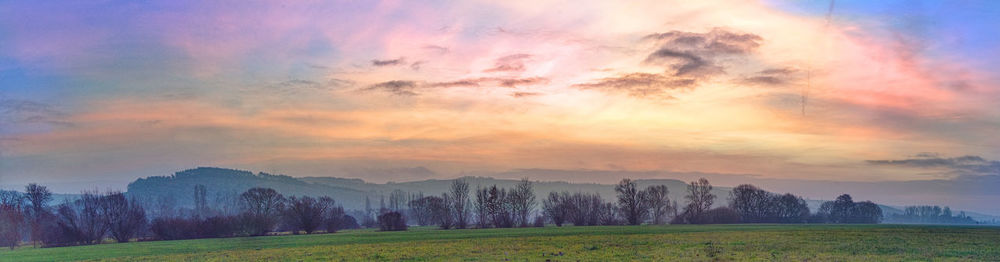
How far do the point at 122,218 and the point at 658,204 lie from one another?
5244 inches

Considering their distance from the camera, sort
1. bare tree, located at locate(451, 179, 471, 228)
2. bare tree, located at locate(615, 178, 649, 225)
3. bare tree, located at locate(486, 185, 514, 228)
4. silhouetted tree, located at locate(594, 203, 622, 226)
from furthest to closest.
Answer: bare tree, located at locate(451, 179, 471, 228) < bare tree, located at locate(615, 178, 649, 225) < silhouetted tree, located at locate(594, 203, 622, 226) < bare tree, located at locate(486, 185, 514, 228)

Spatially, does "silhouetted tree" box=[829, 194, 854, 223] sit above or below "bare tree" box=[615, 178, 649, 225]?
below

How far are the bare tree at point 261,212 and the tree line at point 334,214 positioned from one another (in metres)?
0.19

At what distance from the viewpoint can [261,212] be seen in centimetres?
14812

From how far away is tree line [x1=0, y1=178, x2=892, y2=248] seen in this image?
347ft

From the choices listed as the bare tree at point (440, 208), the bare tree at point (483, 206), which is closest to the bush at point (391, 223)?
the bare tree at point (440, 208)

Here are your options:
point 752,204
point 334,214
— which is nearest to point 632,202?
point 752,204

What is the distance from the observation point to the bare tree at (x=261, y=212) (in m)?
114

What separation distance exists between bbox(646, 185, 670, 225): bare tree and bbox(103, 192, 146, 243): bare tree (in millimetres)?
121224

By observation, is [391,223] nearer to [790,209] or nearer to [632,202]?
[632,202]

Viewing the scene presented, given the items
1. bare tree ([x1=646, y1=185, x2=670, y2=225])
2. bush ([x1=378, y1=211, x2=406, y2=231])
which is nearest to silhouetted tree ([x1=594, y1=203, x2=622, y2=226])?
bare tree ([x1=646, y1=185, x2=670, y2=225])

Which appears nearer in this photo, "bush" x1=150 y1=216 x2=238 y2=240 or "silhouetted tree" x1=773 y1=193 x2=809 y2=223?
"bush" x1=150 y1=216 x2=238 y2=240

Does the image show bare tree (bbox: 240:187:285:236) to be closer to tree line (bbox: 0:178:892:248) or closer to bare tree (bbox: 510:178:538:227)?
tree line (bbox: 0:178:892:248)

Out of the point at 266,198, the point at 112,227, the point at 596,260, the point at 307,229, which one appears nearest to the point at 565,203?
the point at 307,229
